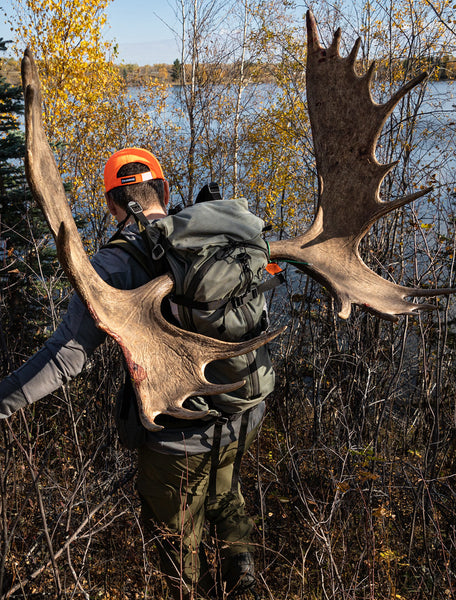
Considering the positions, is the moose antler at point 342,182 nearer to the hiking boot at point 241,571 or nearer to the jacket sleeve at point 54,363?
the jacket sleeve at point 54,363

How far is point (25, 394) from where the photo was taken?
5.32 feet

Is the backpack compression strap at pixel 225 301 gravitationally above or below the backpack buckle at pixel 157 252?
below

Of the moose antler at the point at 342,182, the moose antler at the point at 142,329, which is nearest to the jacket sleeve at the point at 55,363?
the moose antler at the point at 142,329

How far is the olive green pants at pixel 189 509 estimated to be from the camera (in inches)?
80.7

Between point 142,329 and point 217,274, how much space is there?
334mm

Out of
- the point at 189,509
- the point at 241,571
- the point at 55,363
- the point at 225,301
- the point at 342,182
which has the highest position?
the point at 342,182

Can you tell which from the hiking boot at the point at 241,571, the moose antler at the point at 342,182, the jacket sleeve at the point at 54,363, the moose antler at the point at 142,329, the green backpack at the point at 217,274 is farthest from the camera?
the moose antler at the point at 342,182

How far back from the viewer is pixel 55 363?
5.42 ft

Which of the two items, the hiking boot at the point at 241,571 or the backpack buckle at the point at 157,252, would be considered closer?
the backpack buckle at the point at 157,252

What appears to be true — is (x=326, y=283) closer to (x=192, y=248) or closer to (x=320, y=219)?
(x=320, y=219)

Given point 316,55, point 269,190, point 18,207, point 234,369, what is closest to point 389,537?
point 234,369

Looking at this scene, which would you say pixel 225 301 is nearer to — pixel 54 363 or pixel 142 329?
pixel 142 329

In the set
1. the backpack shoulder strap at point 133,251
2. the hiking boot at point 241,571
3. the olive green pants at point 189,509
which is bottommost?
the hiking boot at point 241,571

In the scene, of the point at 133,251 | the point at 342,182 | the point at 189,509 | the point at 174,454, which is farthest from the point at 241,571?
the point at 342,182
